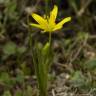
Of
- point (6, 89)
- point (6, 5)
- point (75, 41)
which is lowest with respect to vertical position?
point (6, 89)

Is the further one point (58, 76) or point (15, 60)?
point (15, 60)

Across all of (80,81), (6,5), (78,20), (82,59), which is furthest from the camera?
(78,20)

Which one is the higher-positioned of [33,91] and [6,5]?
[6,5]

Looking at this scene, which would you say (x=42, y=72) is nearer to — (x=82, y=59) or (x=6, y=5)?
(x=82, y=59)

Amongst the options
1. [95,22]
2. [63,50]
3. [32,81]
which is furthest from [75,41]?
[32,81]

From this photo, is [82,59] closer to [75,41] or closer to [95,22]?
[75,41]

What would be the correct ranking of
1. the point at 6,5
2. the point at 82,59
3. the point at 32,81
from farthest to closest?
the point at 6,5, the point at 82,59, the point at 32,81
